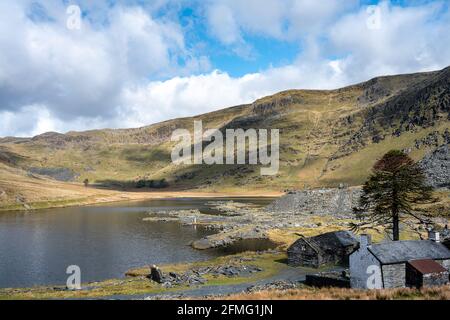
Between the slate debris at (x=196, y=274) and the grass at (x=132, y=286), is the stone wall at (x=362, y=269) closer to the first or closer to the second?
the grass at (x=132, y=286)

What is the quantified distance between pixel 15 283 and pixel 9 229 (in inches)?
2641

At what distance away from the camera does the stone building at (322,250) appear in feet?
218

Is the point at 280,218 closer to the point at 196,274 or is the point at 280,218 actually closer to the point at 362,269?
the point at 196,274

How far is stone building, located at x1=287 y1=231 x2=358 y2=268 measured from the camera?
66.5 metres

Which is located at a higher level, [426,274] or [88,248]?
[426,274]

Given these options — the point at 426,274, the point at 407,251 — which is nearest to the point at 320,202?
the point at 407,251

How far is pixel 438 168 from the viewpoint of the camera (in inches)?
5340

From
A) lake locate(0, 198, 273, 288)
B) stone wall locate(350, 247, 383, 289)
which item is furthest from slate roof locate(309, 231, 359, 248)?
lake locate(0, 198, 273, 288)

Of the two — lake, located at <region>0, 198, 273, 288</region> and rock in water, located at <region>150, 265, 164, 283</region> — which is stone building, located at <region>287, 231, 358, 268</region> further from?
lake, located at <region>0, 198, 273, 288</region>

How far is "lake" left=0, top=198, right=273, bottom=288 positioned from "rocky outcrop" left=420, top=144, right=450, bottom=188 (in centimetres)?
6430

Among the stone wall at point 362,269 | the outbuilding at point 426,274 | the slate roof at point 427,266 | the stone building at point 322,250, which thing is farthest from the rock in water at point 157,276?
the slate roof at point 427,266

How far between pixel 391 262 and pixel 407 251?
12.4 ft
